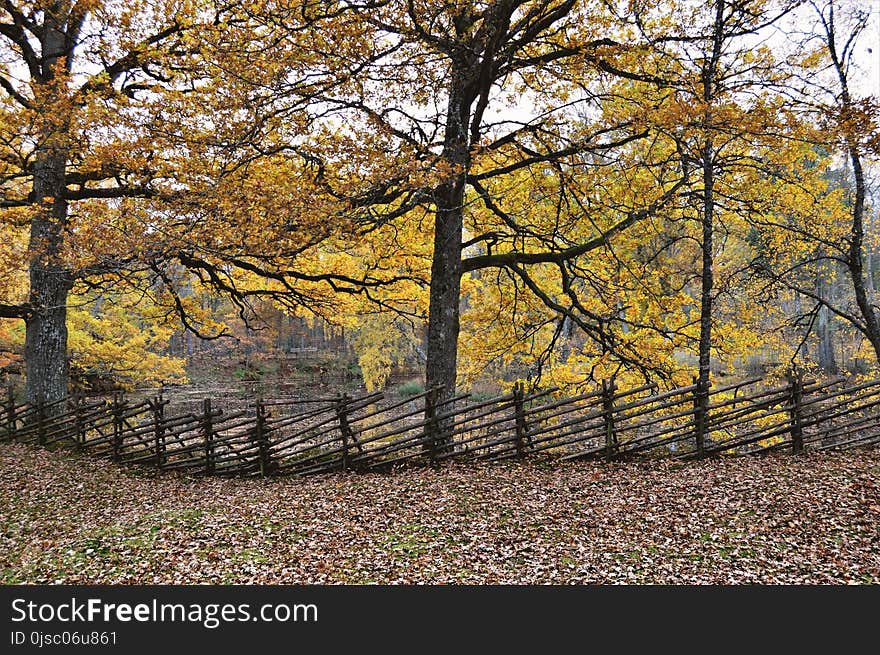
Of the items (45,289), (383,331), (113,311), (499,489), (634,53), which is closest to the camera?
Answer: (499,489)

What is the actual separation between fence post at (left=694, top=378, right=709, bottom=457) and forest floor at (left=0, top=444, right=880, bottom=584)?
38 cm

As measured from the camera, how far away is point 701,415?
7.81 metres

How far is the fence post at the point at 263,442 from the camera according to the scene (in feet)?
28.9

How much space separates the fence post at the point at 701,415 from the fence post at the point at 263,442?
6.45 m

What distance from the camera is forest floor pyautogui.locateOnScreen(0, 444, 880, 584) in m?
4.64

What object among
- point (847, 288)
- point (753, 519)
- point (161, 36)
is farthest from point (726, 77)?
point (847, 288)

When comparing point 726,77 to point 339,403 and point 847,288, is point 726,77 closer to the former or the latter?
point 339,403

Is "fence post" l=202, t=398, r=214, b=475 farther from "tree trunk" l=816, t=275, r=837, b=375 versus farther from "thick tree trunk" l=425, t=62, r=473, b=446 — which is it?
"tree trunk" l=816, t=275, r=837, b=375

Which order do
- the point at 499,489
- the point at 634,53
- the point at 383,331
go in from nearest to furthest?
the point at 499,489 < the point at 634,53 < the point at 383,331

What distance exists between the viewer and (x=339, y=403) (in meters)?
8.37

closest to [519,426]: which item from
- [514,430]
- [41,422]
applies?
[514,430]

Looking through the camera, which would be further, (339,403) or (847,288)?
(847,288)

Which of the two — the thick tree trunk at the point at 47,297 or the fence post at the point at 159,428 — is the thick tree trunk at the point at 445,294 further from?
the thick tree trunk at the point at 47,297

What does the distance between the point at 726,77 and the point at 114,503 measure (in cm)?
990
